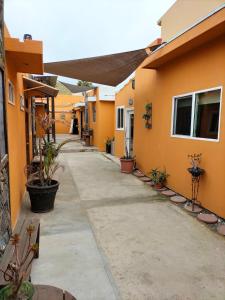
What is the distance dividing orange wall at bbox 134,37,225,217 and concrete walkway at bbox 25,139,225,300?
0.68 metres

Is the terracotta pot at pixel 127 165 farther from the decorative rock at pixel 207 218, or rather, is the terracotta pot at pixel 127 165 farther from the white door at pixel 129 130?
the decorative rock at pixel 207 218

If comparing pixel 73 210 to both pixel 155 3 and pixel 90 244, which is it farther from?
pixel 155 3

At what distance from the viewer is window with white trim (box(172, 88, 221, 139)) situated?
163 inches

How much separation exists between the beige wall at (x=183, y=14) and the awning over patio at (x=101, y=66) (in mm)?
1487

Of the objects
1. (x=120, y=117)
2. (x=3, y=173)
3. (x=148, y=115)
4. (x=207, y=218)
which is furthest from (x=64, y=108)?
(x=3, y=173)

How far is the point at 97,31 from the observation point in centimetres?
821

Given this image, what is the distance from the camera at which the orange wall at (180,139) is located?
3.99 m

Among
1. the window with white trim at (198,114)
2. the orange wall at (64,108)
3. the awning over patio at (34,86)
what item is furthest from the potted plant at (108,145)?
the orange wall at (64,108)

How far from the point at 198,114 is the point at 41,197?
3.43 metres

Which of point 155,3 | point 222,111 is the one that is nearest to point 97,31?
point 155,3

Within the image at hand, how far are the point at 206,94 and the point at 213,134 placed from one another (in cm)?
80

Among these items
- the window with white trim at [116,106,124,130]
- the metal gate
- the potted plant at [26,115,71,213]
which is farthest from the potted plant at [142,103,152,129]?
the metal gate

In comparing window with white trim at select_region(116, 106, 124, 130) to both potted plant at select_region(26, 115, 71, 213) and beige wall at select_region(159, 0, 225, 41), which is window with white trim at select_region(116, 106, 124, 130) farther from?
potted plant at select_region(26, 115, 71, 213)

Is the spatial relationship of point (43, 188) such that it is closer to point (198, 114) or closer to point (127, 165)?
point (198, 114)
